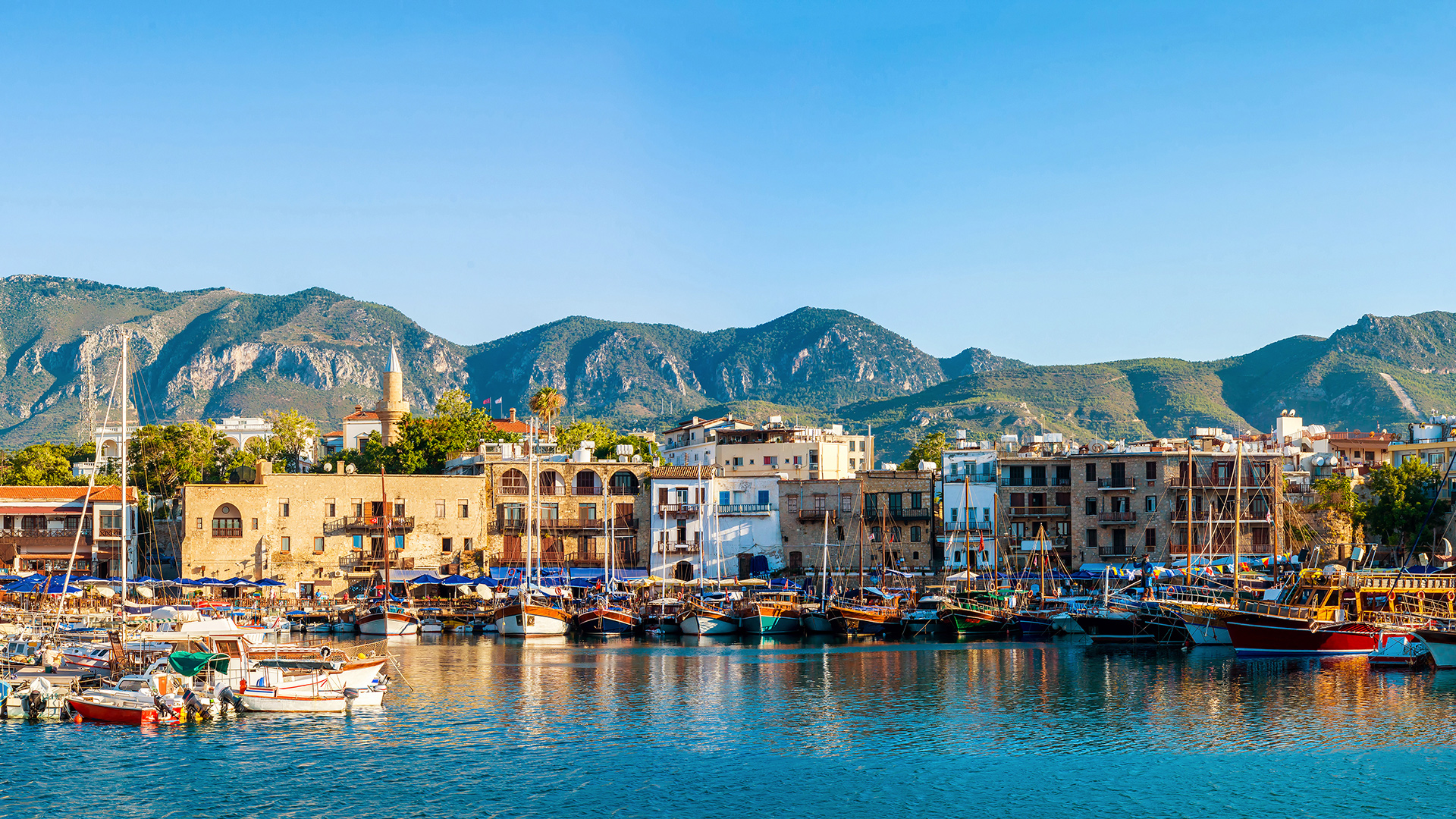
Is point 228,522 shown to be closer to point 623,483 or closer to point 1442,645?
point 623,483

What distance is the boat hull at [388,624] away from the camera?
7756 cm

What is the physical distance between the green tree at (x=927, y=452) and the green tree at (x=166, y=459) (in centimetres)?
6276

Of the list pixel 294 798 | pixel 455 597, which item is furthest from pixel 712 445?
pixel 294 798

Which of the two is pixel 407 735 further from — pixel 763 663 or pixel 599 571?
pixel 599 571

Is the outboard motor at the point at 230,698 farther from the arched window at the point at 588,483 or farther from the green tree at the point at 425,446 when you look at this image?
the green tree at the point at 425,446

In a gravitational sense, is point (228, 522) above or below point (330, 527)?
above

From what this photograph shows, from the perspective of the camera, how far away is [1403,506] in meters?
97.1

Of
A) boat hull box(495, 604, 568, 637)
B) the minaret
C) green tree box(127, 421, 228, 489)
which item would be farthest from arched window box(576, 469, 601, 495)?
the minaret

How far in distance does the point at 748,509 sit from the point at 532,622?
93.2 ft

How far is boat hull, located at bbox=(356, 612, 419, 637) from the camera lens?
77562 mm

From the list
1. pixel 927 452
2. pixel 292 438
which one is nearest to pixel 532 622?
pixel 927 452

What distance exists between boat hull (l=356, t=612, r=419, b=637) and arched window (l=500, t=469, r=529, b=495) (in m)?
21.6

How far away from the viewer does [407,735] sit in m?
41.0

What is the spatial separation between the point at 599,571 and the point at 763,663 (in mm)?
36975
